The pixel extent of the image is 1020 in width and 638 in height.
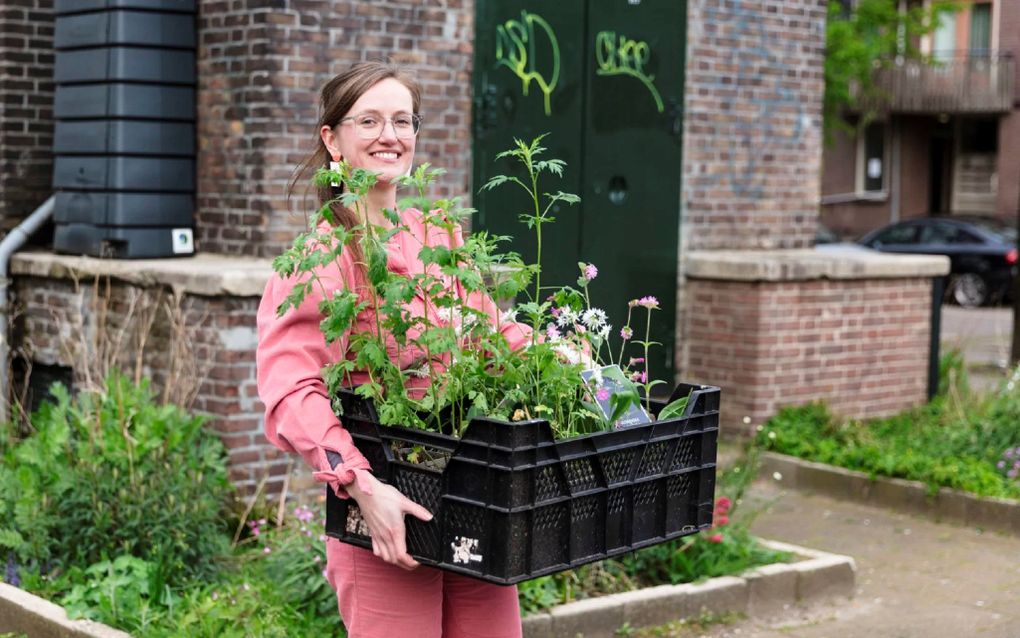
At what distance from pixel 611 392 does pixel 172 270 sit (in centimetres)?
383

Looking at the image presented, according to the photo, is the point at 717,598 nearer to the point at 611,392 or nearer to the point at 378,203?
the point at 611,392

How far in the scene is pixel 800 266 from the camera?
29.2 feet

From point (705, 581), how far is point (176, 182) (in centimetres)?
339

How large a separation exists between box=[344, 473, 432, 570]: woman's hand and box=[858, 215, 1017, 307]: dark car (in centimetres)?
2050

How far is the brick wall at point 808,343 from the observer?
29.1ft

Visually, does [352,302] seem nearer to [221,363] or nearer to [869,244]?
[221,363]

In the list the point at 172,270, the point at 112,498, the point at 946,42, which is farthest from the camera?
the point at 946,42

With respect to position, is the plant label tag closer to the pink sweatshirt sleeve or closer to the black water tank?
the pink sweatshirt sleeve

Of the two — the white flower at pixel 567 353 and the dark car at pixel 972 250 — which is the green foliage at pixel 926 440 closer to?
the white flower at pixel 567 353

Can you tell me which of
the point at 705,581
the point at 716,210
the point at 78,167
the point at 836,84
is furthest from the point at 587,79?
the point at 836,84

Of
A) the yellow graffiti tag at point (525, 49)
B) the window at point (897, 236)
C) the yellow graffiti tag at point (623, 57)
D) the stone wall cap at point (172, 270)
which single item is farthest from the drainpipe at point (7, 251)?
the window at point (897, 236)

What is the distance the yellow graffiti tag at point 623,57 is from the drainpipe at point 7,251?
10.6 ft

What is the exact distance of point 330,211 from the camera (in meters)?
3.27

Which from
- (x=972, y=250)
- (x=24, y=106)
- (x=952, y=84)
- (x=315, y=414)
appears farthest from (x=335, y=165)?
(x=952, y=84)
